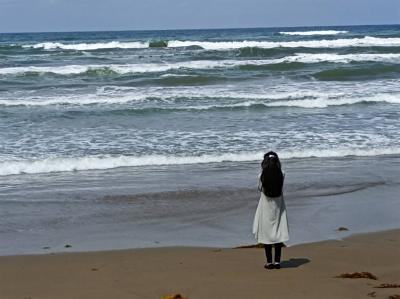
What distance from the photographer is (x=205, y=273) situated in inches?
263

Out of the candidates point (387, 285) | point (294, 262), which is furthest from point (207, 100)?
point (387, 285)

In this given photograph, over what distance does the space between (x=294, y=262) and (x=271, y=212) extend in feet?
1.78

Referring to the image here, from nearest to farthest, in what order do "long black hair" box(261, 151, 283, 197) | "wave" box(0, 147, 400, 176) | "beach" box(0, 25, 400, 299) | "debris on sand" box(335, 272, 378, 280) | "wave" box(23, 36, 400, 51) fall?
"debris on sand" box(335, 272, 378, 280), "beach" box(0, 25, 400, 299), "long black hair" box(261, 151, 283, 197), "wave" box(0, 147, 400, 176), "wave" box(23, 36, 400, 51)

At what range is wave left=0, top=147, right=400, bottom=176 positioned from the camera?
12.6 m

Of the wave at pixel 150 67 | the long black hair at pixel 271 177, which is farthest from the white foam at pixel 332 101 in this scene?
the long black hair at pixel 271 177

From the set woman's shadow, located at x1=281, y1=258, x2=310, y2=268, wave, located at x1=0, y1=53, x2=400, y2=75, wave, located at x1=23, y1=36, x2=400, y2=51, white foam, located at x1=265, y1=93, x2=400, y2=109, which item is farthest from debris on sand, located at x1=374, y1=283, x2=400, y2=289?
wave, located at x1=23, y1=36, x2=400, y2=51

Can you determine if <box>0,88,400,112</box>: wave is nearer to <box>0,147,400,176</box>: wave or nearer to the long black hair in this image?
<box>0,147,400,176</box>: wave

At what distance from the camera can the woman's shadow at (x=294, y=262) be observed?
22.9 ft

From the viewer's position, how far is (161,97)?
22.5 m

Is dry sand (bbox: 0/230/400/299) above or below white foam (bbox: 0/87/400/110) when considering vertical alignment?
below

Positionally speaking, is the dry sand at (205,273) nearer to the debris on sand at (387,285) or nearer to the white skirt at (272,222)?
the debris on sand at (387,285)

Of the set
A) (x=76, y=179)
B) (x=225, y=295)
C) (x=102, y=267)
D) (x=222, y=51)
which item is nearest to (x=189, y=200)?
(x=76, y=179)

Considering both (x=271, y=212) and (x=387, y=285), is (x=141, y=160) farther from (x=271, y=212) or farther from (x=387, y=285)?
(x=387, y=285)

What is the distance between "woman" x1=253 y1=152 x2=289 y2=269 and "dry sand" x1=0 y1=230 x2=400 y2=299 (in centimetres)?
23
